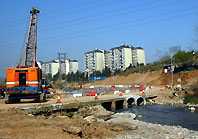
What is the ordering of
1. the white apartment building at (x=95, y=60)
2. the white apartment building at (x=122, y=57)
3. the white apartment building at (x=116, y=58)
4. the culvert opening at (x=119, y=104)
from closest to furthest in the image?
the culvert opening at (x=119, y=104), the white apartment building at (x=122, y=57), the white apartment building at (x=116, y=58), the white apartment building at (x=95, y=60)

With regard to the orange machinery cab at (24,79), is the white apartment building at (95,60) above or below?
above

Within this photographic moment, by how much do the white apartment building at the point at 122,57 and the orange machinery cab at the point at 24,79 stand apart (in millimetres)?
97229

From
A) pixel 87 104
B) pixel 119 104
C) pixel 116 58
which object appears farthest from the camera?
pixel 116 58

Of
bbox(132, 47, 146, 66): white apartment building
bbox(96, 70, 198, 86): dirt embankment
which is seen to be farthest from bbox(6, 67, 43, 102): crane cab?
bbox(132, 47, 146, 66): white apartment building

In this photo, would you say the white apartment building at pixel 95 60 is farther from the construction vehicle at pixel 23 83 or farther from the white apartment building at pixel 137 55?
the construction vehicle at pixel 23 83

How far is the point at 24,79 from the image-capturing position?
18.2m

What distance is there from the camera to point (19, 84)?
18.1 meters

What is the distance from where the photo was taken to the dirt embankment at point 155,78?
49.7 meters

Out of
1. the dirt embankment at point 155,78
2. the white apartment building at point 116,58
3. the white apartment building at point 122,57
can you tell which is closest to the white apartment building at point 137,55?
the white apartment building at point 116,58

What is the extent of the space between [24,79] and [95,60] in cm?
10951

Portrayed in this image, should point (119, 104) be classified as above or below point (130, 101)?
below

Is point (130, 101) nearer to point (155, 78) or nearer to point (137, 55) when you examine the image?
point (155, 78)

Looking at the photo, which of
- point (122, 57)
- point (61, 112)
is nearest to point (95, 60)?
point (122, 57)

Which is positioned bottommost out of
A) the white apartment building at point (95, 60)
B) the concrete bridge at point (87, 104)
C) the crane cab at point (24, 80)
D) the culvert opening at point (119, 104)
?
the culvert opening at point (119, 104)
